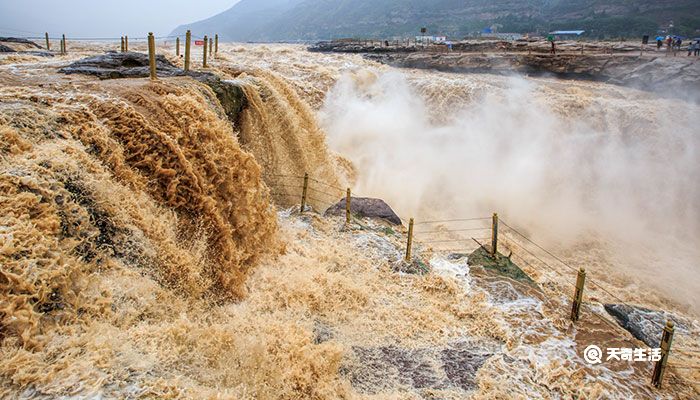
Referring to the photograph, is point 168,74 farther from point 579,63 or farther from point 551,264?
point 579,63

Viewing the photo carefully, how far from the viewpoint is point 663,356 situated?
16.1 ft

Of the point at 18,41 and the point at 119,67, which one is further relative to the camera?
the point at 18,41

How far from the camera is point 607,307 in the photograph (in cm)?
760

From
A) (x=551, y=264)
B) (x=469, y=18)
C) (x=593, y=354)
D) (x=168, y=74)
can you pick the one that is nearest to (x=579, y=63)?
(x=551, y=264)

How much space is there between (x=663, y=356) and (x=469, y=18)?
106 meters

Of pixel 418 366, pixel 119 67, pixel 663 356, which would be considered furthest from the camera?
pixel 119 67

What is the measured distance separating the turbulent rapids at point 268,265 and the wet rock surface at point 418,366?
0.03 metres

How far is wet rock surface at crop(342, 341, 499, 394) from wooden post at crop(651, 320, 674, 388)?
1783 millimetres

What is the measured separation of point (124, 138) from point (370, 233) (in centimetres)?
497

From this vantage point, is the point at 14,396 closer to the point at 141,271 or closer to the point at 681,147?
the point at 141,271

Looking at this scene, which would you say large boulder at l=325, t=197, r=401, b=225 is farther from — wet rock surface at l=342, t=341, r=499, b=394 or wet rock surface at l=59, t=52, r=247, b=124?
wet rock surface at l=342, t=341, r=499, b=394

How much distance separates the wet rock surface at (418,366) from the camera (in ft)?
16.2

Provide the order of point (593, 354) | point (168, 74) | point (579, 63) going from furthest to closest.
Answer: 1. point (579, 63)
2. point (168, 74)
3. point (593, 354)

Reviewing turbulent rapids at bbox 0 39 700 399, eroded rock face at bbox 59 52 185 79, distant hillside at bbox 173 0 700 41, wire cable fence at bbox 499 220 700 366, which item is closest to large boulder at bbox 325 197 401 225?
turbulent rapids at bbox 0 39 700 399
